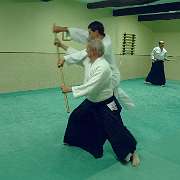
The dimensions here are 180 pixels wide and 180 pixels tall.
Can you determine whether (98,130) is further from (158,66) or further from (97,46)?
(158,66)

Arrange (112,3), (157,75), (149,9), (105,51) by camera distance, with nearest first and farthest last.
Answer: (105,51) → (112,3) → (149,9) → (157,75)

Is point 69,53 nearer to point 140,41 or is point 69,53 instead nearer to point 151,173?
point 151,173

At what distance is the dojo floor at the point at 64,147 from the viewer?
238cm

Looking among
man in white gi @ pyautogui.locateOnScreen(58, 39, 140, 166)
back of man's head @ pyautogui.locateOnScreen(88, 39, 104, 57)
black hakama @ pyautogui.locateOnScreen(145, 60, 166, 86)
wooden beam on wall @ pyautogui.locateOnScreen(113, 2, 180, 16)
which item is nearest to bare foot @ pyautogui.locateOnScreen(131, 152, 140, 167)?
man in white gi @ pyautogui.locateOnScreen(58, 39, 140, 166)

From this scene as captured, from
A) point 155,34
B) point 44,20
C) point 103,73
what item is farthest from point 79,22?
point 103,73

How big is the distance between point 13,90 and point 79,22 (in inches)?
102

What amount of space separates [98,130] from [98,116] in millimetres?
162

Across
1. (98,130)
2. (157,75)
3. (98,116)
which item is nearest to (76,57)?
(98,116)

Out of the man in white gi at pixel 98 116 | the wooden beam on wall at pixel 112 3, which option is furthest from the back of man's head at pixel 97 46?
the wooden beam on wall at pixel 112 3

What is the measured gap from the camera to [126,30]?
8.76 metres

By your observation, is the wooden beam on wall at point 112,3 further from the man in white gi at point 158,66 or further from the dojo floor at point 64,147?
the dojo floor at point 64,147

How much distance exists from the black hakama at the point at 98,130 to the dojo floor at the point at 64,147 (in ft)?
0.33

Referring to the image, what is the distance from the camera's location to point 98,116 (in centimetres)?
266

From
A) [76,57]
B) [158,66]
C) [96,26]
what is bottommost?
[158,66]
